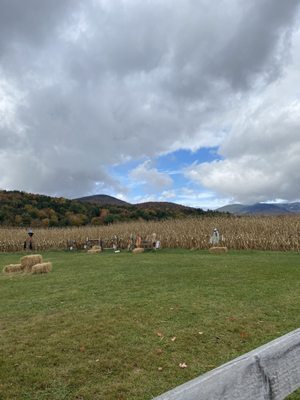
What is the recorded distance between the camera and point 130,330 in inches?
250

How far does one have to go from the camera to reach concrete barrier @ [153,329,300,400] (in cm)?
151

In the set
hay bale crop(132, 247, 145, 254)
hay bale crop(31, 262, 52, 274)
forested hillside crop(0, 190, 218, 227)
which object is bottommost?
hay bale crop(31, 262, 52, 274)

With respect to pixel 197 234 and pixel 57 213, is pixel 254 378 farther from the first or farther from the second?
pixel 57 213

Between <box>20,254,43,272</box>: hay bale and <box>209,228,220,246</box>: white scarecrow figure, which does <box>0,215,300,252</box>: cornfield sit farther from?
<box>20,254,43,272</box>: hay bale

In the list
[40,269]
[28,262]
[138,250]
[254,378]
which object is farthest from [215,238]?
[254,378]

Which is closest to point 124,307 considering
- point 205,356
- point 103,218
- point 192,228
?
point 205,356

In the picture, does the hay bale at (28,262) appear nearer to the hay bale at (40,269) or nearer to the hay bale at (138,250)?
the hay bale at (40,269)

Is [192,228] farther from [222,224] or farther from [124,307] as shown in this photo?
[124,307]

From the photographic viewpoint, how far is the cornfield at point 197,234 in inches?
902

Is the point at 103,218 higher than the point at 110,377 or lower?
higher

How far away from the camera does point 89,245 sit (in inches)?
1227

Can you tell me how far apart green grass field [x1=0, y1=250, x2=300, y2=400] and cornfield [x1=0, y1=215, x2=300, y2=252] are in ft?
39.6

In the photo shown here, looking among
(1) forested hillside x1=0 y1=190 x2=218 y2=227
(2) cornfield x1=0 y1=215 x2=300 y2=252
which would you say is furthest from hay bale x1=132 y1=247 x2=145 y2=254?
(1) forested hillside x1=0 y1=190 x2=218 y2=227

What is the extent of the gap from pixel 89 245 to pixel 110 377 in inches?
1061
